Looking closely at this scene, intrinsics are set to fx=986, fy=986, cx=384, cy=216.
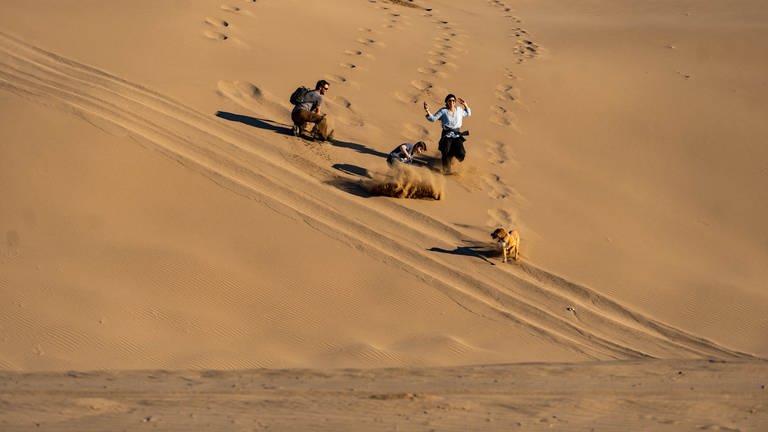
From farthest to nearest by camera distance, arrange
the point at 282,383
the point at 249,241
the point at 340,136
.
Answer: the point at 340,136
the point at 249,241
the point at 282,383

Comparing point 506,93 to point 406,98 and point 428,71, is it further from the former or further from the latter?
point 406,98

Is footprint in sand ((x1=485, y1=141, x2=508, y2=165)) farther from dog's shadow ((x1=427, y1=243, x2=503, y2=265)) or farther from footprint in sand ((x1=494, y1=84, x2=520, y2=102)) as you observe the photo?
dog's shadow ((x1=427, y1=243, x2=503, y2=265))

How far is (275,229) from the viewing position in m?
10.4

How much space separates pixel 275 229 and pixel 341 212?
89 cm

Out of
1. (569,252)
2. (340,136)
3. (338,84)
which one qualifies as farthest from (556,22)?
(569,252)

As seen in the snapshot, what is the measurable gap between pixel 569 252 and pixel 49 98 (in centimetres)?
637

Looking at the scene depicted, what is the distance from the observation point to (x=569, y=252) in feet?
35.6

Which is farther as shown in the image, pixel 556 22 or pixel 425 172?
pixel 556 22

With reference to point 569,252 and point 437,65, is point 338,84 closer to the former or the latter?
point 437,65

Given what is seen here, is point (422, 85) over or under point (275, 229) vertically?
over

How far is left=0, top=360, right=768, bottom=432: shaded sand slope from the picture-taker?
7.29 meters

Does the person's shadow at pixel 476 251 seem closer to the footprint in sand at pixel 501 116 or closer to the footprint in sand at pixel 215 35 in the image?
the footprint in sand at pixel 501 116

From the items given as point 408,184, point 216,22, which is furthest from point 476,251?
point 216,22

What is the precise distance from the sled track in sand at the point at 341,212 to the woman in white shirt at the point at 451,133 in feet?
3.76
